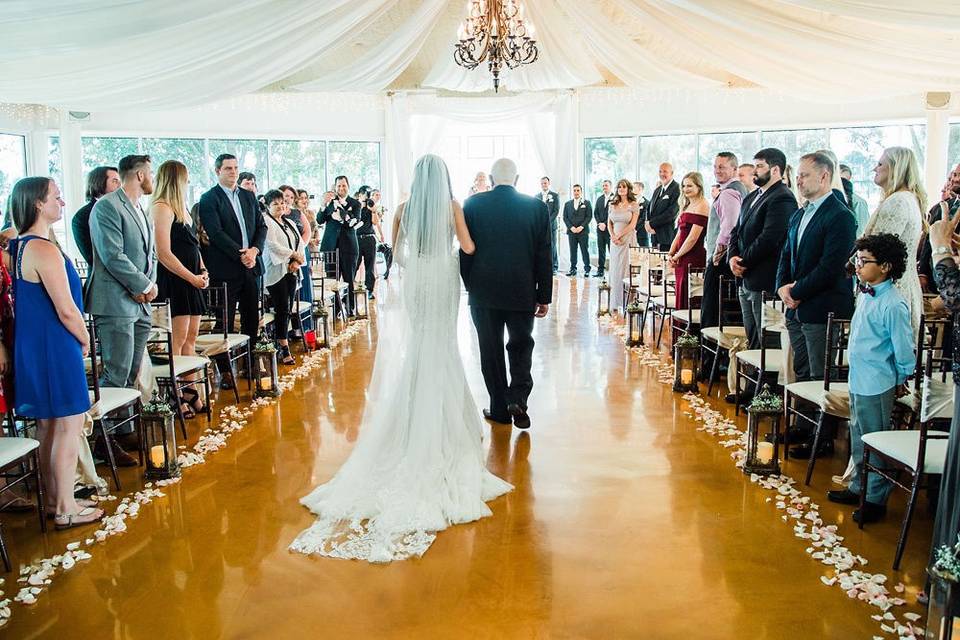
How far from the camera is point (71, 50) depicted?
4336 mm

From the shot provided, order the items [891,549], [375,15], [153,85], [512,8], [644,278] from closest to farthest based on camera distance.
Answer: [891,549] < [153,85] < [375,15] < [512,8] < [644,278]

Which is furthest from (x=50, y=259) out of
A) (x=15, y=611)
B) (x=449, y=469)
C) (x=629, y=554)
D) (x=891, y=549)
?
(x=891, y=549)

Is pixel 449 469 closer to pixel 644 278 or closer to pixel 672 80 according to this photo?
pixel 644 278

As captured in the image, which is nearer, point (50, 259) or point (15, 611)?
point (15, 611)

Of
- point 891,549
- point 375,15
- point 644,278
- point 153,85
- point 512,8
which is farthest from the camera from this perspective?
point 644,278

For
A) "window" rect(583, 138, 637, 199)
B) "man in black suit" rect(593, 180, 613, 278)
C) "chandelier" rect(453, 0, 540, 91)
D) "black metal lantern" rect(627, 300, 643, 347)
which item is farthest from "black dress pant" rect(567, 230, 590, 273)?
"black metal lantern" rect(627, 300, 643, 347)

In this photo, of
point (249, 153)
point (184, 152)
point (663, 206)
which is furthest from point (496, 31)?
point (184, 152)

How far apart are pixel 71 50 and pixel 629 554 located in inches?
156

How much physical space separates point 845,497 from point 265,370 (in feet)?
13.2

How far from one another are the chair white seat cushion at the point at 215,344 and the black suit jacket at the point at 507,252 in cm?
192

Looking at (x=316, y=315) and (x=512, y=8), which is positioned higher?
(x=512, y=8)

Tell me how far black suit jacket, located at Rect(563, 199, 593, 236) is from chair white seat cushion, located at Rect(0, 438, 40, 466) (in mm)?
11335

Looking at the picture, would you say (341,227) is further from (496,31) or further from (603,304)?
(603,304)

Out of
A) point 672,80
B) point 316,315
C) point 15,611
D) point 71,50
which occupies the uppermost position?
point 672,80
